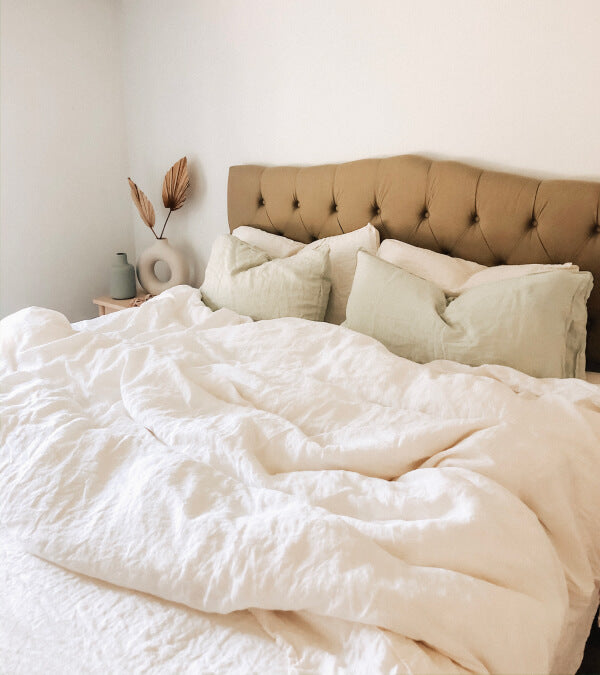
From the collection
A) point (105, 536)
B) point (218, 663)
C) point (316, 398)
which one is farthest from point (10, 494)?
point (316, 398)

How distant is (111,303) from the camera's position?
274cm

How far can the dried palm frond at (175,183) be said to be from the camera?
8.74 ft

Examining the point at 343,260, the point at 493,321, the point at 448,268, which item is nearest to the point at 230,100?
the point at 343,260

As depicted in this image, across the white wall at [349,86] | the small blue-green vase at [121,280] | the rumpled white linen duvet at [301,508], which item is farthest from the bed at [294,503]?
the small blue-green vase at [121,280]

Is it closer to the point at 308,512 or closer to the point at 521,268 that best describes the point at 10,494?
the point at 308,512

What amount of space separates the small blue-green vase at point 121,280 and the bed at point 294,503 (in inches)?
45.0

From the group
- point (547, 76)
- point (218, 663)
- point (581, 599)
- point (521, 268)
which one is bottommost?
point (581, 599)

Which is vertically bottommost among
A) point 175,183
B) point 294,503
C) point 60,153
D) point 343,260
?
point 294,503

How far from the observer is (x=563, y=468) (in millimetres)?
1072

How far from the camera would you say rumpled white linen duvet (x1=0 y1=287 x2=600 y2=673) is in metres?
0.76

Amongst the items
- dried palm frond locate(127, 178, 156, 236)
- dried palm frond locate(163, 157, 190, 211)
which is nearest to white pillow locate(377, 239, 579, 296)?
dried palm frond locate(163, 157, 190, 211)

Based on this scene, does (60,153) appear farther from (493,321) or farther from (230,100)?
(493,321)

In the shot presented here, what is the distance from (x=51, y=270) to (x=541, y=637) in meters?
2.61

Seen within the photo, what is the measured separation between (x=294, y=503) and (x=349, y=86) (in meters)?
1.68
